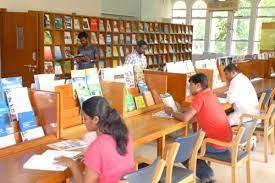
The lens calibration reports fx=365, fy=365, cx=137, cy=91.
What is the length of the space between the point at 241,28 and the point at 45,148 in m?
11.7

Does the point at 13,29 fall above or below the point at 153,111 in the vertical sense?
above

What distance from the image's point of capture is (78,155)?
7.98 feet

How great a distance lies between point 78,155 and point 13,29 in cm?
547

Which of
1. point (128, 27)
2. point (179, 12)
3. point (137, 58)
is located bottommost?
point (137, 58)

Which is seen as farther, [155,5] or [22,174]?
[155,5]

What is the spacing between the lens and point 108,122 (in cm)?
214

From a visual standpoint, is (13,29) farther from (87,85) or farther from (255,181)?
(255,181)

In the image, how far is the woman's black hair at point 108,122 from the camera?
210 centimetres

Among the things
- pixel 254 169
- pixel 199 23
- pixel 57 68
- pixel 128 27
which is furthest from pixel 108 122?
pixel 199 23

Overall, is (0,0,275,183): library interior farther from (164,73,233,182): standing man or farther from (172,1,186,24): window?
(172,1,186,24): window

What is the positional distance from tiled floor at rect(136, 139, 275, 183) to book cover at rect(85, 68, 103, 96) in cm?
162

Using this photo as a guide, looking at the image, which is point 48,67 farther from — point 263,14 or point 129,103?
point 263,14

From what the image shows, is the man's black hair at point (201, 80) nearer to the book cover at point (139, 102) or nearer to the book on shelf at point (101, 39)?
the book cover at point (139, 102)

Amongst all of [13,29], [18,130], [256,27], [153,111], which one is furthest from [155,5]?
[18,130]
